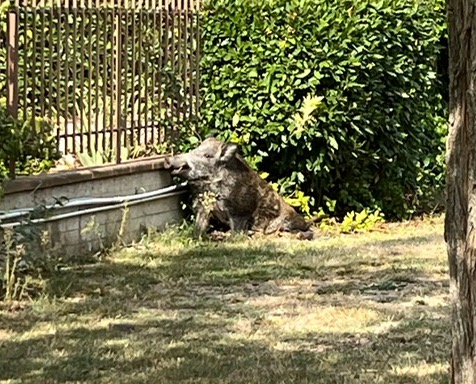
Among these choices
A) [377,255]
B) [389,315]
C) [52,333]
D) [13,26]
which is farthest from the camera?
[377,255]

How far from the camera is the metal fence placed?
29.9 feet

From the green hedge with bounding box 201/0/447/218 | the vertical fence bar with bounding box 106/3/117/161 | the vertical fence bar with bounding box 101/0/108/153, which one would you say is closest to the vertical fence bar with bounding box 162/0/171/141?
the green hedge with bounding box 201/0/447/218

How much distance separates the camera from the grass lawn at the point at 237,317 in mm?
5805

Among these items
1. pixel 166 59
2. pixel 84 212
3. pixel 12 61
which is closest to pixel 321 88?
pixel 166 59

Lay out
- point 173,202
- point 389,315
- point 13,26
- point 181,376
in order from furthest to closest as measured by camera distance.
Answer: point 173,202, point 13,26, point 389,315, point 181,376

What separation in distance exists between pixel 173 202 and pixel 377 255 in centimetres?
226

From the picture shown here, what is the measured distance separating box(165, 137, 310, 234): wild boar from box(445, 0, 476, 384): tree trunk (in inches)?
262

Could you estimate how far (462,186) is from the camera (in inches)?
156

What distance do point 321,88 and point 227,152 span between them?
131 cm

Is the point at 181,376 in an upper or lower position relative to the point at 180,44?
lower

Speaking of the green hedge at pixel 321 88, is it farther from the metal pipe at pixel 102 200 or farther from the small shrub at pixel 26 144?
the small shrub at pixel 26 144

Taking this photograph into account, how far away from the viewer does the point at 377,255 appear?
9.68m

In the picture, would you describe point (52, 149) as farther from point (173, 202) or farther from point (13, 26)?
point (173, 202)

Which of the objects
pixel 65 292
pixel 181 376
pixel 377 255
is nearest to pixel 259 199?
pixel 377 255
